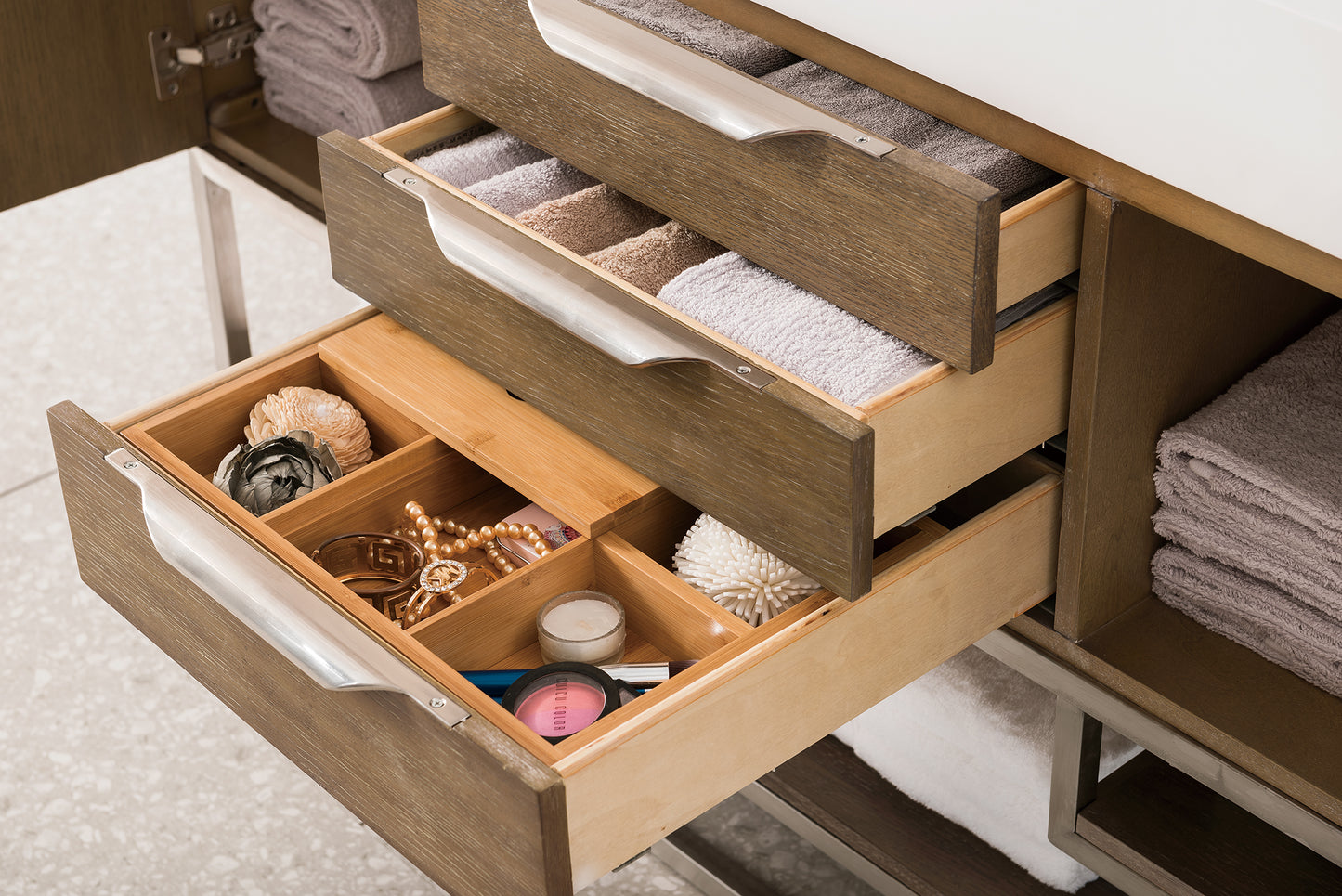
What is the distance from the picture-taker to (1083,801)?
1.11 meters

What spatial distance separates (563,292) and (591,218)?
143 mm

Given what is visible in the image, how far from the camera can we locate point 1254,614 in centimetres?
100

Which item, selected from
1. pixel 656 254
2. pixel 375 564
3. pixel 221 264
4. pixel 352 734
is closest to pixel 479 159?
pixel 656 254

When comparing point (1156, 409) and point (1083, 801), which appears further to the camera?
point (1083, 801)

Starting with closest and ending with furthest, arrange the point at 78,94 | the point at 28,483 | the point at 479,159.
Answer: the point at 479,159 → the point at 78,94 → the point at 28,483

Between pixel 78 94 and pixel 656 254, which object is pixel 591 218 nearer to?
pixel 656 254

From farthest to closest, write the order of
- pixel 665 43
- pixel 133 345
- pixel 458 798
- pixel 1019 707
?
pixel 133 345 < pixel 1019 707 < pixel 665 43 < pixel 458 798

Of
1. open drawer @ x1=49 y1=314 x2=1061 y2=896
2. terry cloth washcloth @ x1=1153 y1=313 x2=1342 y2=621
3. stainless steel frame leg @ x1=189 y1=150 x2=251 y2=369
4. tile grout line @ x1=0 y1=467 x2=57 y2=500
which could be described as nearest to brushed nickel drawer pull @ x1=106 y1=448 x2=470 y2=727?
open drawer @ x1=49 y1=314 x2=1061 y2=896

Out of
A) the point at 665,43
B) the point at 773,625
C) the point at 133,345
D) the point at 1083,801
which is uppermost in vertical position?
the point at 665,43

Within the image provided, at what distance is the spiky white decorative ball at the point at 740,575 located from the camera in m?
0.96

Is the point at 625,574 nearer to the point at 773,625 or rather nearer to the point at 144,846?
the point at 773,625

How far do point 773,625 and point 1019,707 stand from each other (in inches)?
17.7

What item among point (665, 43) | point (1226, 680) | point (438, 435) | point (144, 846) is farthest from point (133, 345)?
point (1226, 680)

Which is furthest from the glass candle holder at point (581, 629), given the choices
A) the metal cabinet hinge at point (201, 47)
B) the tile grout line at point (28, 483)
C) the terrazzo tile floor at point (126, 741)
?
the tile grout line at point (28, 483)
